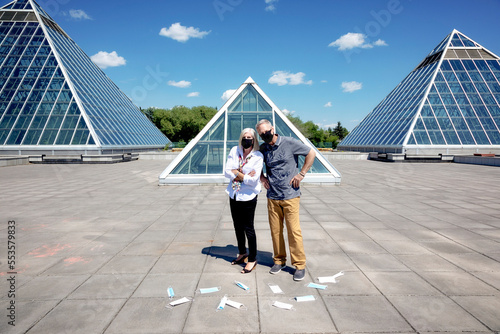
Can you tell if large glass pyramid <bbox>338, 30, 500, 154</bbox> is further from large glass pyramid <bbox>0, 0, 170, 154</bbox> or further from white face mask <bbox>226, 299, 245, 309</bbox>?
large glass pyramid <bbox>0, 0, 170, 154</bbox>

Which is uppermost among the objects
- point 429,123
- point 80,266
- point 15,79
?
point 15,79

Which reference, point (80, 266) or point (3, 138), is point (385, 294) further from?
point (3, 138)

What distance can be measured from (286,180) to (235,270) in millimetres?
1722

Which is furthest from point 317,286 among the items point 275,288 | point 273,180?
point 273,180

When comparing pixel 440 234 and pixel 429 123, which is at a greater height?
pixel 429 123

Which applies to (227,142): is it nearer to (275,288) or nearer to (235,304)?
(275,288)

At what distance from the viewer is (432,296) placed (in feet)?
11.9

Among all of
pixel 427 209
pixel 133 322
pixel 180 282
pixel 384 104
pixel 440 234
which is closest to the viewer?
pixel 133 322

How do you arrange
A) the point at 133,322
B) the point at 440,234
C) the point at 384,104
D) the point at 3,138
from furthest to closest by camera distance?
1. the point at 384,104
2. the point at 3,138
3. the point at 440,234
4. the point at 133,322

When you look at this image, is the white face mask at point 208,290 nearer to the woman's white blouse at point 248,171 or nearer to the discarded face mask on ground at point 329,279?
the woman's white blouse at point 248,171

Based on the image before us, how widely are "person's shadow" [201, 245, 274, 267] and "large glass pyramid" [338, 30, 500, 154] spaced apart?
102 ft

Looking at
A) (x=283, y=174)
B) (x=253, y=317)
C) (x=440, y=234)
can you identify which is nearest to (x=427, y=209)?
(x=440, y=234)

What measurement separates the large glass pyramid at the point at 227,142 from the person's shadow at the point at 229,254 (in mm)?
7891

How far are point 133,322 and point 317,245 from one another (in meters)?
3.66
